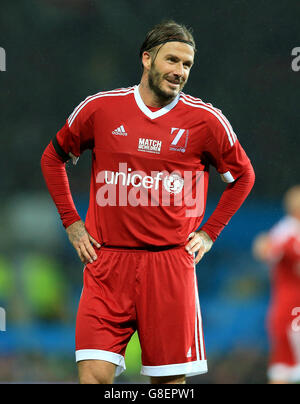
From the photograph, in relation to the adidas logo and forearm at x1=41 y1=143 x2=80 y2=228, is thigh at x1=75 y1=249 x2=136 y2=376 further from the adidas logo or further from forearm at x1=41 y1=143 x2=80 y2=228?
the adidas logo

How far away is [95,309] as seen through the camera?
333cm

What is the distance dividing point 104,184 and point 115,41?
15.4ft

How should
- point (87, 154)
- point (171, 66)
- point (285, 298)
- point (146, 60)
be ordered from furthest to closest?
point (87, 154)
point (285, 298)
point (146, 60)
point (171, 66)

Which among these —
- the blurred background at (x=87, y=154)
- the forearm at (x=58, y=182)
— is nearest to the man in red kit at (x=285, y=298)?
the blurred background at (x=87, y=154)

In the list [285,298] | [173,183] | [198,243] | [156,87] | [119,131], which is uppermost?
[156,87]

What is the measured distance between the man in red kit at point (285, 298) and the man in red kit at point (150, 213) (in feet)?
9.08

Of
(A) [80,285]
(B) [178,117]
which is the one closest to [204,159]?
(B) [178,117]

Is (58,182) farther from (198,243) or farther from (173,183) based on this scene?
(198,243)

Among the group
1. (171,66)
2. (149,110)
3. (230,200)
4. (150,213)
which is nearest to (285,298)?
(230,200)

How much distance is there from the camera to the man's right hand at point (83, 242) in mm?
3426

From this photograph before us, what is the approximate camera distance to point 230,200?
11.9ft

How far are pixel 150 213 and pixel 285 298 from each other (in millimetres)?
3131

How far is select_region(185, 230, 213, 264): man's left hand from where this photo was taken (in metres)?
3.46

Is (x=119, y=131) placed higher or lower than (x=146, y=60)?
lower
